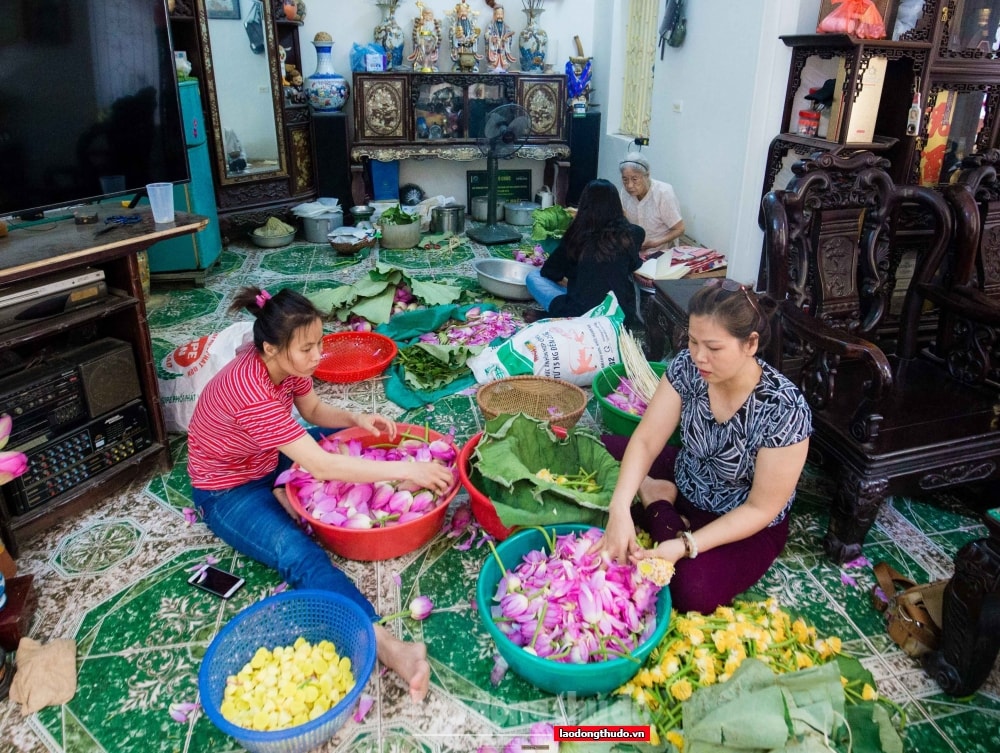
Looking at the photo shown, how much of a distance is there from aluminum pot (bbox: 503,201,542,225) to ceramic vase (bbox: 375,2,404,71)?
1590 mm

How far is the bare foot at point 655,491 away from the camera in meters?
2.12

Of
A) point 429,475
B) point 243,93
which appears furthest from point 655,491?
point 243,93

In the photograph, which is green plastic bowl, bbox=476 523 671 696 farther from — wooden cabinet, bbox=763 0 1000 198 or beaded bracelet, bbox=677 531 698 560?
wooden cabinet, bbox=763 0 1000 198

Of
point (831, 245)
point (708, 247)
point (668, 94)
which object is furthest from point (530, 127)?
point (831, 245)

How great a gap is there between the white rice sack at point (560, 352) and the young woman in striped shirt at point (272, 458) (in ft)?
3.57

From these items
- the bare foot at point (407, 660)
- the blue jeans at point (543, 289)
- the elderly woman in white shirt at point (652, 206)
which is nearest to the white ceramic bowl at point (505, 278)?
the blue jeans at point (543, 289)

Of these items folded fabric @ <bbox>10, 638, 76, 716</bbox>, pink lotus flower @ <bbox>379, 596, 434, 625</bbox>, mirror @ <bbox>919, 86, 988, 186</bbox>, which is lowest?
folded fabric @ <bbox>10, 638, 76, 716</bbox>

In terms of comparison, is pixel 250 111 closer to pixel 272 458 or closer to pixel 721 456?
pixel 272 458

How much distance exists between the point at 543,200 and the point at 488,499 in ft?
16.4

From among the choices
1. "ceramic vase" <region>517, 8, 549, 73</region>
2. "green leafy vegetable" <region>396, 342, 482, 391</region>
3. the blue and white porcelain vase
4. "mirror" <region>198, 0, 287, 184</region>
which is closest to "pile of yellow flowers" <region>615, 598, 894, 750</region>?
"green leafy vegetable" <region>396, 342, 482, 391</region>

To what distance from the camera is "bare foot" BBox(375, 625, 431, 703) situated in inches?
67.3

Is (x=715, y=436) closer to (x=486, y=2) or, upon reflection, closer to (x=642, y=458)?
(x=642, y=458)

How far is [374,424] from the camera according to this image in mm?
2369

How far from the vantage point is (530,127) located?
6.23 meters
